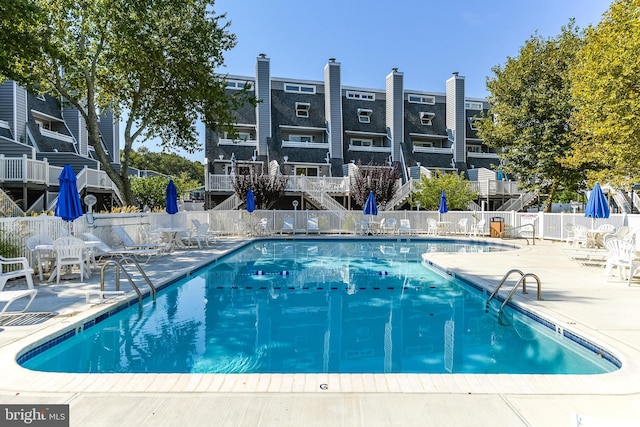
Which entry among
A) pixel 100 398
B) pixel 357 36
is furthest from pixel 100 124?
pixel 100 398

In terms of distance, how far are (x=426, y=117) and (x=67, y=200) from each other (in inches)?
1210

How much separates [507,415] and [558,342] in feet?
9.55

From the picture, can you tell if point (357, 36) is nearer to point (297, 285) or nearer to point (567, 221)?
point (567, 221)

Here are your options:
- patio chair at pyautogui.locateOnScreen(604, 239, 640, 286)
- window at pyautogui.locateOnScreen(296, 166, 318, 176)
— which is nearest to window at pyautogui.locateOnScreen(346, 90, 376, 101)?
window at pyautogui.locateOnScreen(296, 166, 318, 176)

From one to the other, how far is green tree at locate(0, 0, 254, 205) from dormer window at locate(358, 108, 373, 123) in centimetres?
1716

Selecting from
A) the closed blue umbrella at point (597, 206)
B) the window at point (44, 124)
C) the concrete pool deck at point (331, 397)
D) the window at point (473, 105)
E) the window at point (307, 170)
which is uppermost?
the window at point (473, 105)

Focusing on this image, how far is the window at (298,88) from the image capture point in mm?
32347

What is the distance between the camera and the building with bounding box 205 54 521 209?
27.8 m

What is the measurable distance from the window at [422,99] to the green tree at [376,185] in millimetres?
13984

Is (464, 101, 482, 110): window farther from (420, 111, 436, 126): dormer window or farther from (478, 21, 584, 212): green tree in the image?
(478, 21, 584, 212): green tree

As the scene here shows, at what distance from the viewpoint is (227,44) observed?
16.8m

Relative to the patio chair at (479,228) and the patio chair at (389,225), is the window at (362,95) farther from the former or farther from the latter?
the patio chair at (479,228)

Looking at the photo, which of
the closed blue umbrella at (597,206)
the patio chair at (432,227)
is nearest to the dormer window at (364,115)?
the patio chair at (432,227)

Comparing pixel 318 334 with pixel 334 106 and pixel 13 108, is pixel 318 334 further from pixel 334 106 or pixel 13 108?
pixel 334 106
